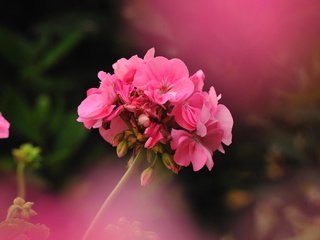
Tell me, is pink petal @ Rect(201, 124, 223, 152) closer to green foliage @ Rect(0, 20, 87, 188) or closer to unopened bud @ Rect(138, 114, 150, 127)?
unopened bud @ Rect(138, 114, 150, 127)

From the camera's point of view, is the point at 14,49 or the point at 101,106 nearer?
the point at 101,106

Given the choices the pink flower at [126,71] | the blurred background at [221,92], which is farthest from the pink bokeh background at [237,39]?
the pink flower at [126,71]

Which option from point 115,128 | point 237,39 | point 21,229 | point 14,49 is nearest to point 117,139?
point 115,128

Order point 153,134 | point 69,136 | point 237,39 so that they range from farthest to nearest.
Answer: point 69,136 → point 237,39 → point 153,134

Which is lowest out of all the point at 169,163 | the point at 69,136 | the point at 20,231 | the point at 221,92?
the point at 20,231

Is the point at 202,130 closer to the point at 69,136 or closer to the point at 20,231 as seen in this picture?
the point at 20,231
